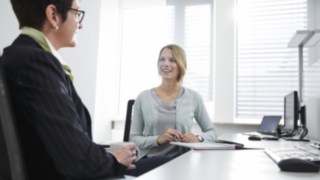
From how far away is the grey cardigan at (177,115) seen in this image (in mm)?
2010

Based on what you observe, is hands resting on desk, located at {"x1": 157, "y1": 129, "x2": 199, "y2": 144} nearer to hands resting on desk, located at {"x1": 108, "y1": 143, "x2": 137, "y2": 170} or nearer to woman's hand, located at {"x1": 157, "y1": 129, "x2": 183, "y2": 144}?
woman's hand, located at {"x1": 157, "y1": 129, "x2": 183, "y2": 144}

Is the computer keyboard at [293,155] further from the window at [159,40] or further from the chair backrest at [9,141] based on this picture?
the window at [159,40]

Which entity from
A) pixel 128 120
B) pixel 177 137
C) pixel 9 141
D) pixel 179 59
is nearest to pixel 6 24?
pixel 128 120

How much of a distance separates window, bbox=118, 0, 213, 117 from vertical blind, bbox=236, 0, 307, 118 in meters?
0.37

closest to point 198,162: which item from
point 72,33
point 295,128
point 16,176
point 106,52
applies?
point 16,176

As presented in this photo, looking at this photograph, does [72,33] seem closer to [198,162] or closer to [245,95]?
[198,162]

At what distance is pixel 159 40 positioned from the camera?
3.89 m

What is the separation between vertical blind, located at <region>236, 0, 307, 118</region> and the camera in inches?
134

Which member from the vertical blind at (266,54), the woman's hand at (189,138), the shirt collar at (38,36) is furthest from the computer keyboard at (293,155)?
A: the vertical blind at (266,54)

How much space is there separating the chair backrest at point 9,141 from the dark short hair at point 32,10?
347 mm

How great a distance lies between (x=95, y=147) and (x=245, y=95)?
293 cm

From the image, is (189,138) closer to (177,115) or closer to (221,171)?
(177,115)

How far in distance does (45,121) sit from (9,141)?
0.30 ft

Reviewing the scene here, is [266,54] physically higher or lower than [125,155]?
higher
